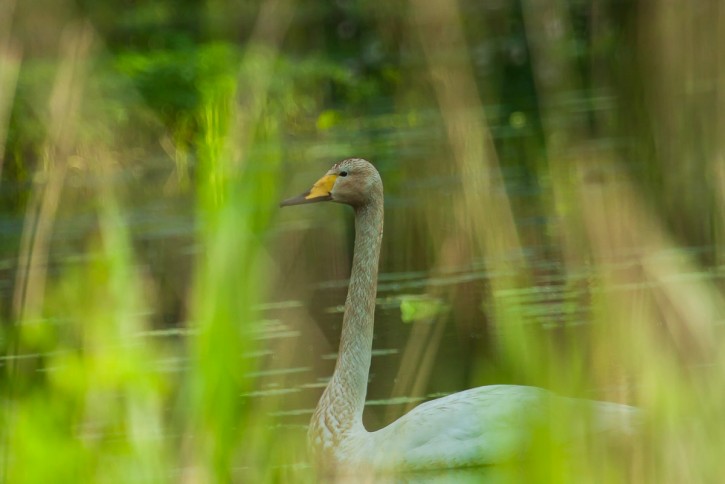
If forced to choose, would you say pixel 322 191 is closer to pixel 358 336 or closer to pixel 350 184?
pixel 350 184

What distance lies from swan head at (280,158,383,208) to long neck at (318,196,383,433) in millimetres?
50

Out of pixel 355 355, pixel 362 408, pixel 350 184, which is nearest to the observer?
pixel 362 408

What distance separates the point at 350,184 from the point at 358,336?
569 millimetres

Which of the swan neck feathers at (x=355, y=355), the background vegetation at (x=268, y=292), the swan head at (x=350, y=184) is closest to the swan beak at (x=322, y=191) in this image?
the swan head at (x=350, y=184)

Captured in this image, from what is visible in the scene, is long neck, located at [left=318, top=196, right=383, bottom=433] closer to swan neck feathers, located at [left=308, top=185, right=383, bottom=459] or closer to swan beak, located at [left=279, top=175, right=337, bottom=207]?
swan neck feathers, located at [left=308, top=185, right=383, bottom=459]

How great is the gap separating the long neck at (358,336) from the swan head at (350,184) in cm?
5

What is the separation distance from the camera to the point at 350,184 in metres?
5.17

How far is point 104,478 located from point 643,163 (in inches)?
203

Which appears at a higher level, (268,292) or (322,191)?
(268,292)

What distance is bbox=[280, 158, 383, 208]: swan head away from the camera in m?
5.17

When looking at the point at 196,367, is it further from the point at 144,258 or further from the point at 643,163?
the point at 144,258

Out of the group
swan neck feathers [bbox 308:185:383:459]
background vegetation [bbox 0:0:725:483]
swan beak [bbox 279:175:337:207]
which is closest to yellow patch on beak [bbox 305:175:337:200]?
swan beak [bbox 279:175:337:207]

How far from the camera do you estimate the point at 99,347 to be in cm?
150

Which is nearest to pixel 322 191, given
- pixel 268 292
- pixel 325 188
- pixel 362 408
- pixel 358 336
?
pixel 325 188
